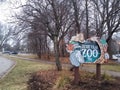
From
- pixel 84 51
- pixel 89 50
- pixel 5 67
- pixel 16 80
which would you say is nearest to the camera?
pixel 84 51

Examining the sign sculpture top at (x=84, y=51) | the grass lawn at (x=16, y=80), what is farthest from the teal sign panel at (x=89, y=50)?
the grass lawn at (x=16, y=80)

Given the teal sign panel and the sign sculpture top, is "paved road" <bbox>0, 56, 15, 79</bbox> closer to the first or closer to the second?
the sign sculpture top

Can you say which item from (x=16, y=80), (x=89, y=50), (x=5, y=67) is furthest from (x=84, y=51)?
(x=5, y=67)

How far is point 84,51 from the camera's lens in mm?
9969

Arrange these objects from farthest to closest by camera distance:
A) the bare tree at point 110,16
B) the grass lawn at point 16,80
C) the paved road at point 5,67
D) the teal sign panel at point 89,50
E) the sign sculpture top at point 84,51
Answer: the paved road at point 5,67 → the bare tree at point 110,16 → the grass lawn at point 16,80 → the teal sign panel at point 89,50 → the sign sculpture top at point 84,51

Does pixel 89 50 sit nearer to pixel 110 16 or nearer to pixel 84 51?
pixel 84 51

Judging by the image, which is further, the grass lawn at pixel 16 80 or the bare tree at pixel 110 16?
the bare tree at pixel 110 16

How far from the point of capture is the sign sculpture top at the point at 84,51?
9.86 m

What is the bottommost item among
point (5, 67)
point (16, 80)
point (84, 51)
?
point (16, 80)

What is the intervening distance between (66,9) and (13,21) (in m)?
3.97

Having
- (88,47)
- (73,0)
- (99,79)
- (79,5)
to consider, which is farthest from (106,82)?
(79,5)

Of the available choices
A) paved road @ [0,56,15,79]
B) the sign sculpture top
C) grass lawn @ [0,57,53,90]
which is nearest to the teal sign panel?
the sign sculpture top

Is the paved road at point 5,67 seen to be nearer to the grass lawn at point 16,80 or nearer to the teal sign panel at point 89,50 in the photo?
the grass lawn at point 16,80

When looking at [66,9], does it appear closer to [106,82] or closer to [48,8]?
[48,8]
